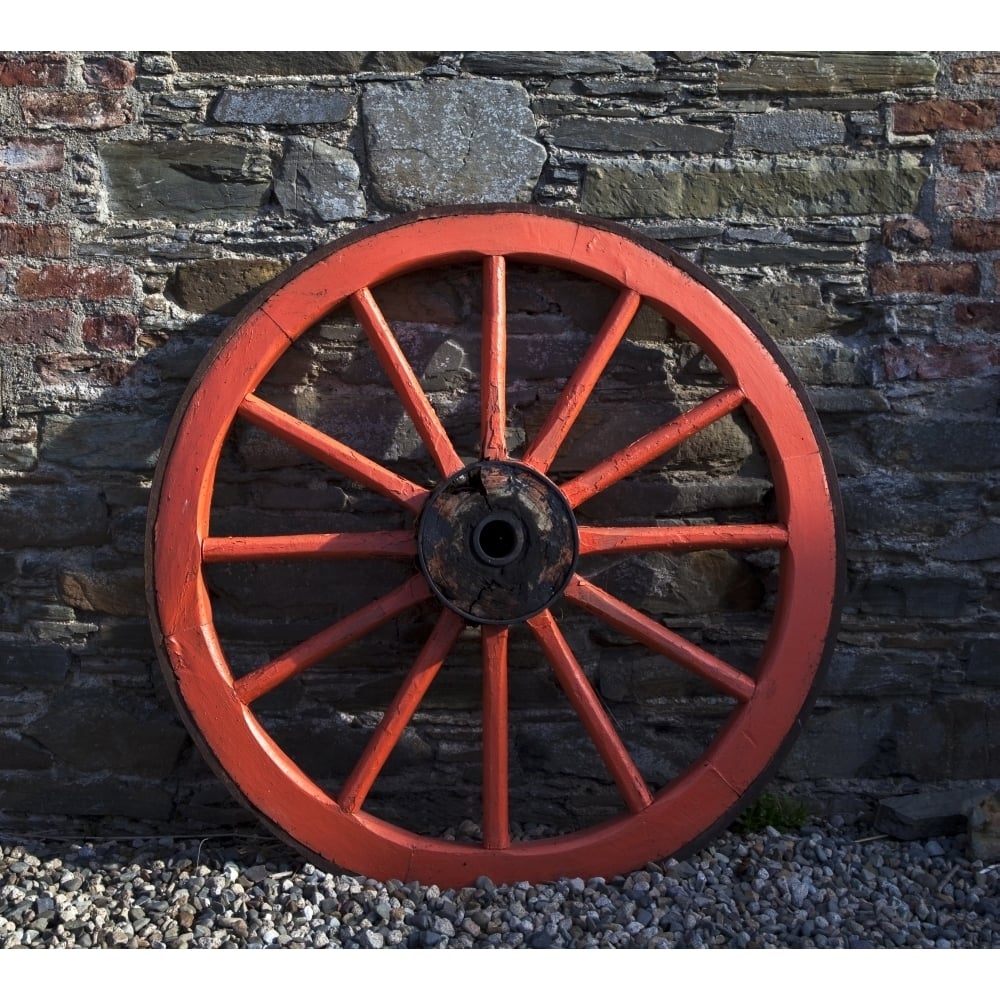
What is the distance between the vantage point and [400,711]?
215cm

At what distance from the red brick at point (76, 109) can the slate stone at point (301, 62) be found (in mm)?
166

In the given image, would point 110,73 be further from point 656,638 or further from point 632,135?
point 656,638

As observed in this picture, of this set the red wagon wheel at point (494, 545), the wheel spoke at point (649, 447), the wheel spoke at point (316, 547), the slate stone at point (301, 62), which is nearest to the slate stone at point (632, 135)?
the red wagon wheel at point (494, 545)

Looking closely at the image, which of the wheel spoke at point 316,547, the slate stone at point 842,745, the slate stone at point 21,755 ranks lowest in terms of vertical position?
the slate stone at point 21,755

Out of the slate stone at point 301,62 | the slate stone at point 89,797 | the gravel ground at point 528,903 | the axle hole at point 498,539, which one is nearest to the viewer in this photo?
the gravel ground at point 528,903

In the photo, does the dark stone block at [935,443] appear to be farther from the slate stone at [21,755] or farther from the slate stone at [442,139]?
the slate stone at [21,755]

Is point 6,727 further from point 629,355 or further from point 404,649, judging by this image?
point 629,355

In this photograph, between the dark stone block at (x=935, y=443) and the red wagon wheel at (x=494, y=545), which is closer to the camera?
the red wagon wheel at (x=494, y=545)

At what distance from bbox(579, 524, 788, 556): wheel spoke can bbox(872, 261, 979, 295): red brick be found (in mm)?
630

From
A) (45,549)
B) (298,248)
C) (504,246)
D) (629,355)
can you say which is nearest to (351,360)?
(298,248)

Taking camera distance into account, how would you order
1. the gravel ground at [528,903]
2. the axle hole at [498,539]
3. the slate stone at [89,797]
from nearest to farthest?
the gravel ground at [528,903], the axle hole at [498,539], the slate stone at [89,797]

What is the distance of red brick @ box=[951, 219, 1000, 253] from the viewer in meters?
2.36

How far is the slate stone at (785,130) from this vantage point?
2.36 meters

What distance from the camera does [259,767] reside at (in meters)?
2.15
